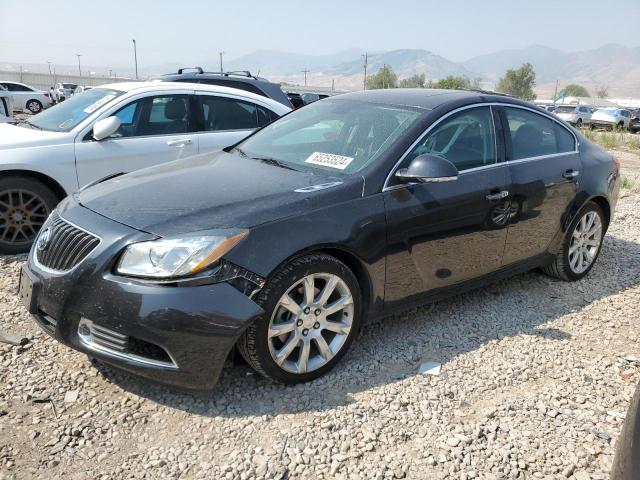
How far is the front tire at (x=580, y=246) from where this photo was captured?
473cm

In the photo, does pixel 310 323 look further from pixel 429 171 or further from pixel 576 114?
pixel 576 114

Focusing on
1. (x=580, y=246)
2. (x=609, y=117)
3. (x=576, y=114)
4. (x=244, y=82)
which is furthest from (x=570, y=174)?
(x=576, y=114)

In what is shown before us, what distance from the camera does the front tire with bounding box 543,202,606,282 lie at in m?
4.73

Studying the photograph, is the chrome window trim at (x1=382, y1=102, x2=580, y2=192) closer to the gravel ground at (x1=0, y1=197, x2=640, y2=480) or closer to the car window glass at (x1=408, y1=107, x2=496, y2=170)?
the car window glass at (x1=408, y1=107, x2=496, y2=170)

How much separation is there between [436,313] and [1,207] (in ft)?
12.6

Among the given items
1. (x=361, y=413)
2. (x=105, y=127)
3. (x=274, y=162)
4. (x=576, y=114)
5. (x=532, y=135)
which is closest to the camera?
(x=361, y=413)

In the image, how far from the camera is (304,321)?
303 centimetres

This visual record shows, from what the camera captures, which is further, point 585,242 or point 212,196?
point 585,242

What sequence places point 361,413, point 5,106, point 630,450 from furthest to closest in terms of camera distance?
1. point 5,106
2. point 361,413
3. point 630,450

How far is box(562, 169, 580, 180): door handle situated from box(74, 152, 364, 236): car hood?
2.10 m

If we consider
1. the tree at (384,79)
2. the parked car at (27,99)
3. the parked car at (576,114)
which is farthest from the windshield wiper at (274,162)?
the tree at (384,79)

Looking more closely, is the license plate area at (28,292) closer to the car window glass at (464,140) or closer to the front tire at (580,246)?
the car window glass at (464,140)

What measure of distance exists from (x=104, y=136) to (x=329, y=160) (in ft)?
9.16

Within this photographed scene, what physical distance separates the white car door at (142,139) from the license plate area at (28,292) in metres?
2.31
